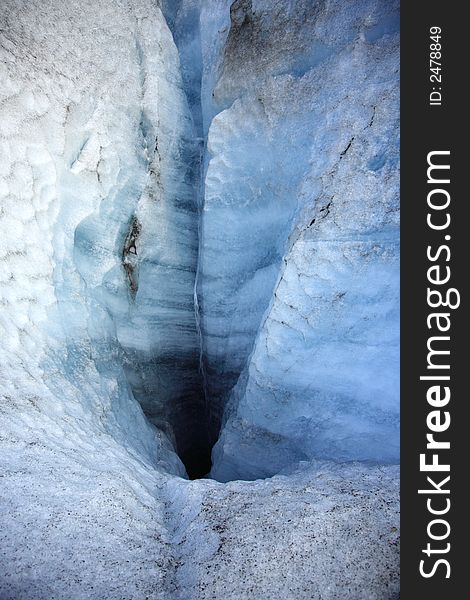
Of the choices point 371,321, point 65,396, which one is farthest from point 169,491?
point 371,321

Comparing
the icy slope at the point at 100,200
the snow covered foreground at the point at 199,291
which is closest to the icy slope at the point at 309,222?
the snow covered foreground at the point at 199,291

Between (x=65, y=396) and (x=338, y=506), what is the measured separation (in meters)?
1.07

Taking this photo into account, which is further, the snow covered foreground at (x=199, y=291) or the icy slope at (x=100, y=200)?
the icy slope at (x=100, y=200)

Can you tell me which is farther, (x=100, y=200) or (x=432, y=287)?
(x=100, y=200)

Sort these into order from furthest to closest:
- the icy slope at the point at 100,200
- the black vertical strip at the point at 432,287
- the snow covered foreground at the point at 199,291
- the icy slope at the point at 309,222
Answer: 1. the icy slope at the point at 100,200
2. the icy slope at the point at 309,222
3. the snow covered foreground at the point at 199,291
4. the black vertical strip at the point at 432,287

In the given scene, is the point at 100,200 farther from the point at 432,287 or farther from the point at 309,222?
the point at 432,287

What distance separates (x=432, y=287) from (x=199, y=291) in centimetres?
155

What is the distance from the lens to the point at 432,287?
1.01 m

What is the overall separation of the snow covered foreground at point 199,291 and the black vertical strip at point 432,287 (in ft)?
0.49

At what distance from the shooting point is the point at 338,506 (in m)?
1.13

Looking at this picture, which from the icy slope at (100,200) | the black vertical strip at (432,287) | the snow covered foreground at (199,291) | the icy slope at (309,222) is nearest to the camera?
the black vertical strip at (432,287)

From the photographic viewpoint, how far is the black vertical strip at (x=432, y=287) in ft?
2.91

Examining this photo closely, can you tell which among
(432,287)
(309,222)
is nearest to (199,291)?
(309,222)

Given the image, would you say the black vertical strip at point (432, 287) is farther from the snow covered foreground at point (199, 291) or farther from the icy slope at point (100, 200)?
the icy slope at point (100, 200)
